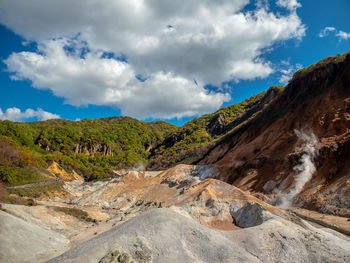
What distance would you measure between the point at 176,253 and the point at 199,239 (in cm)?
151

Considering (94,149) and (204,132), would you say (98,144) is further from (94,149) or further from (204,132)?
(204,132)

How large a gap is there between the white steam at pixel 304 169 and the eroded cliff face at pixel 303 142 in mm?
250

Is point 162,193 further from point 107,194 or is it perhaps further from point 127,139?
point 127,139

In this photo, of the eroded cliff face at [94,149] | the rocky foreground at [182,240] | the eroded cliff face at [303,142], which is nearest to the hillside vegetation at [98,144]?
the eroded cliff face at [94,149]

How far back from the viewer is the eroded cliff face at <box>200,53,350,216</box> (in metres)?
20.1

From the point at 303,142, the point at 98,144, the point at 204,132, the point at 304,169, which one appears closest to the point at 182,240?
the point at 304,169

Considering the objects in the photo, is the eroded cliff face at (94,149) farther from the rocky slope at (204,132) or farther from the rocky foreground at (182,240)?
the rocky foreground at (182,240)

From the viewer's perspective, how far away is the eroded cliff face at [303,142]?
20094 mm

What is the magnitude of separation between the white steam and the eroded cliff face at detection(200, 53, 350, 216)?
250 millimetres

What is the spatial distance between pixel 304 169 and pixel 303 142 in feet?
17.6

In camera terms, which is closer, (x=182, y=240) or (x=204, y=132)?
(x=182, y=240)

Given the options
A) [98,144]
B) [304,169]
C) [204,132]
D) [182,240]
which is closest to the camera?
[182,240]

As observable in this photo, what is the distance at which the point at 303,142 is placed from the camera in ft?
92.0

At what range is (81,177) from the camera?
6378cm
